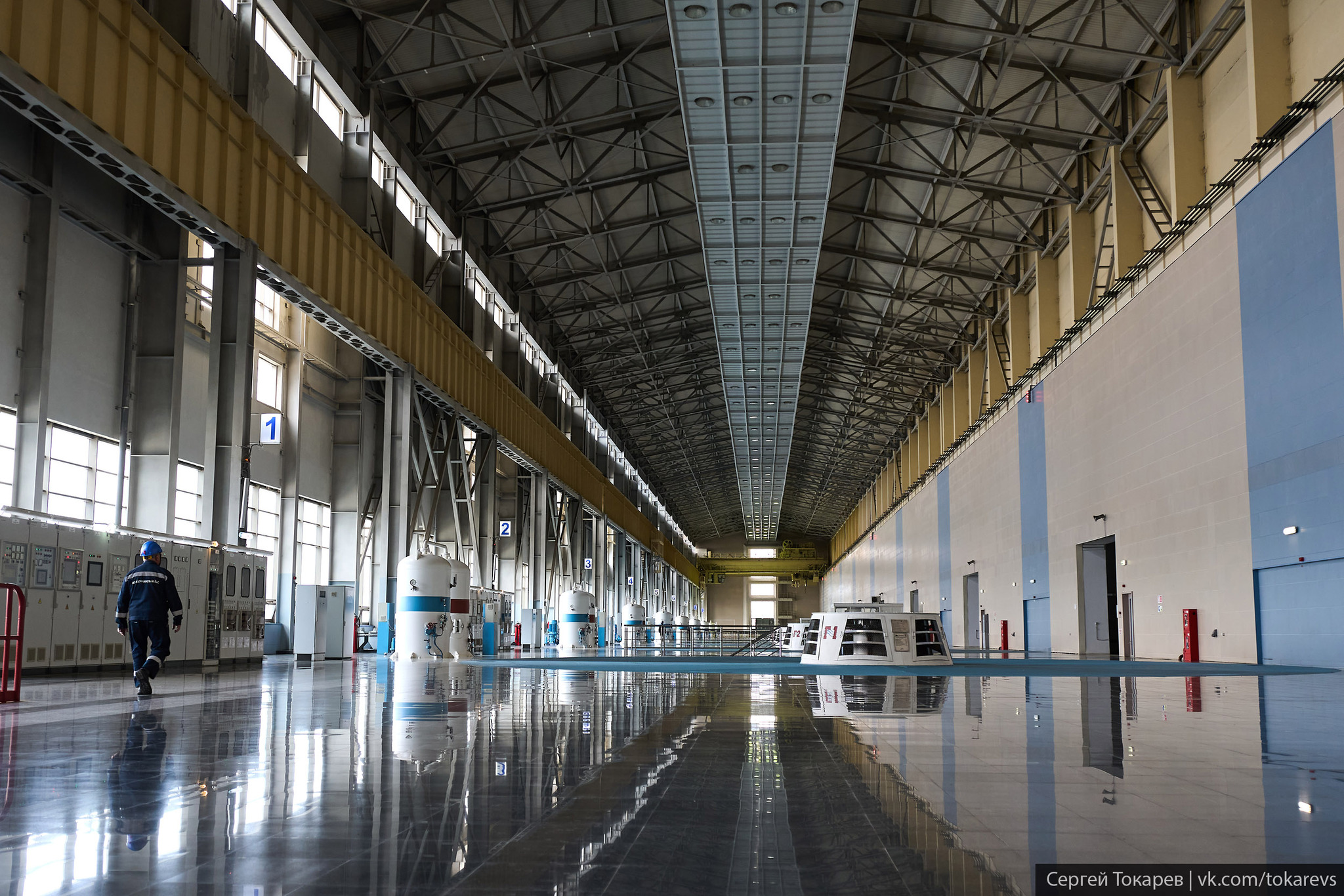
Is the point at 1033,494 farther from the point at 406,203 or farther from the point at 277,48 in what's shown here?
the point at 277,48

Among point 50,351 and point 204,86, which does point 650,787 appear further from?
point 50,351

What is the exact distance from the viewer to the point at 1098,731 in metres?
8.30

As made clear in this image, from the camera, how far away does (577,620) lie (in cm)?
3794

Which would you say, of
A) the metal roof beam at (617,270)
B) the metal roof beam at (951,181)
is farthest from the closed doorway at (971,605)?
the metal roof beam at (617,270)

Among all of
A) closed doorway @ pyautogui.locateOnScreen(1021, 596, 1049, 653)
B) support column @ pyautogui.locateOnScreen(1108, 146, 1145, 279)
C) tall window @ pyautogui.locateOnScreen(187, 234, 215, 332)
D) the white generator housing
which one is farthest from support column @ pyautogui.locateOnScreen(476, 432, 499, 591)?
support column @ pyautogui.locateOnScreen(1108, 146, 1145, 279)

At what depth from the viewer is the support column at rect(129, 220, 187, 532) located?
69.9ft

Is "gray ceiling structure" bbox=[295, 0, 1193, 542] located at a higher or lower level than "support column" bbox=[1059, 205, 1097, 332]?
higher

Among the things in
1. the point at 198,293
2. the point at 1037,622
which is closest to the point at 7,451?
the point at 198,293

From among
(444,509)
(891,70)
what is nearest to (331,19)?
(891,70)

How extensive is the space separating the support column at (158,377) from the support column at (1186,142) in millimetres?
22458

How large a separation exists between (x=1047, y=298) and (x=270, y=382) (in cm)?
2570

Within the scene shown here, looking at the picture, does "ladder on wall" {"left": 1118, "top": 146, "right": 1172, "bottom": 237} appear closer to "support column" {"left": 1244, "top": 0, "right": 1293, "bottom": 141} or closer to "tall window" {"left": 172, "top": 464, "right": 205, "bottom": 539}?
"support column" {"left": 1244, "top": 0, "right": 1293, "bottom": 141}

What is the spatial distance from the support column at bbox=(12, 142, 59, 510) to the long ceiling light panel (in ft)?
40.1

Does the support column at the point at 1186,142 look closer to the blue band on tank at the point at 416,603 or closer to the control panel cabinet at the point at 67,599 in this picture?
the blue band on tank at the point at 416,603
